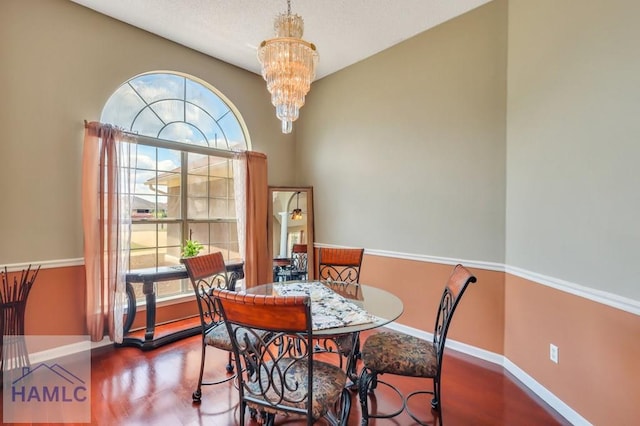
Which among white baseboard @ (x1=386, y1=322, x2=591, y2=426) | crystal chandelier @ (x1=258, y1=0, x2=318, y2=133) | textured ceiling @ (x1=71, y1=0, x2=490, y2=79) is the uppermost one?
textured ceiling @ (x1=71, y1=0, x2=490, y2=79)

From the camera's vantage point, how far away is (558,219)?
6.59 feet

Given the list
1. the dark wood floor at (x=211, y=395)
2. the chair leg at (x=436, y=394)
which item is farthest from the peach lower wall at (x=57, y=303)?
the chair leg at (x=436, y=394)

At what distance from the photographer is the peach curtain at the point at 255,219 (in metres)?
3.82

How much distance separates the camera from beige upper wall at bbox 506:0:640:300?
1.56 meters

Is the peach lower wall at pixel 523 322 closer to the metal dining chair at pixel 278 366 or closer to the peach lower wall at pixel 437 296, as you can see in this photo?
the peach lower wall at pixel 437 296

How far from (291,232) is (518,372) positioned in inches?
114

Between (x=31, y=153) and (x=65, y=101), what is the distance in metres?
0.54

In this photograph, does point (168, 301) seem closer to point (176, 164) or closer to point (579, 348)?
point (176, 164)

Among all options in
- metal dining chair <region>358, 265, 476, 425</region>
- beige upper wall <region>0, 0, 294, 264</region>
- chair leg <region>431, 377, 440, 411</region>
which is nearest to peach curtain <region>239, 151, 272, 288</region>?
beige upper wall <region>0, 0, 294, 264</region>

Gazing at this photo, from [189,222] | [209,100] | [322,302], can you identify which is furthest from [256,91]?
[322,302]

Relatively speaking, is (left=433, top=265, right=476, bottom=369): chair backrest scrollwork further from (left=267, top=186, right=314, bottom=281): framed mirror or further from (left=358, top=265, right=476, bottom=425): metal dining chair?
(left=267, top=186, right=314, bottom=281): framed mirror

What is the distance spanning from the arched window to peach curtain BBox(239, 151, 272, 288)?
0.92 ft

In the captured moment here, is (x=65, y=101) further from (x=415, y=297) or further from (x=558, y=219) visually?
(x=558, y=219)

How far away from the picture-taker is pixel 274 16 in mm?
2812
